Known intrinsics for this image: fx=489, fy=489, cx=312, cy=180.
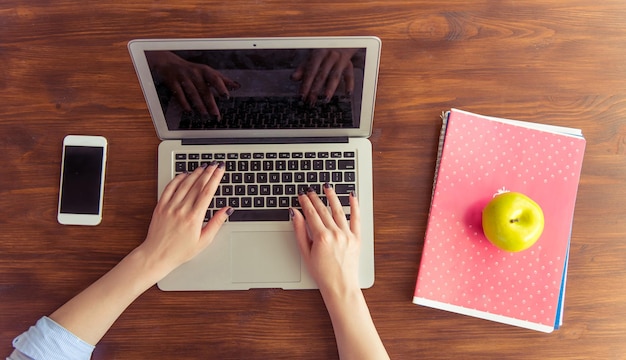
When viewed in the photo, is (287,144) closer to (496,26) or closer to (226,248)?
(226,248)

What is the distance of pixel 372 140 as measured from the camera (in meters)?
0.90

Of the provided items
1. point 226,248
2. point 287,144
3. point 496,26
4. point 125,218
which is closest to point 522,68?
point 496,26

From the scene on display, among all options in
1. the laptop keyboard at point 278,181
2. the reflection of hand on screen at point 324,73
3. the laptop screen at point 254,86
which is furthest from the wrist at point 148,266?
the reflection of hand on screen at point 324,73

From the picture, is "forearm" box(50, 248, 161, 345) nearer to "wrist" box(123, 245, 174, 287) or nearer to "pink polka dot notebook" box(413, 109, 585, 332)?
"wrist" box(123, 245, 174, 287)

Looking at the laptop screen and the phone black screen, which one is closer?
the laptop screen

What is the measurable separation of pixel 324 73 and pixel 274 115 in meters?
0.13

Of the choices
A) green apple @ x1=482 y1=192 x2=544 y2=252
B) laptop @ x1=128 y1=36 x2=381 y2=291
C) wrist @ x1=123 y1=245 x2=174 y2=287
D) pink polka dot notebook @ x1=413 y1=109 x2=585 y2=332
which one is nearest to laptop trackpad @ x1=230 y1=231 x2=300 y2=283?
laptop @ x1=128 y1=36 x2=381 y2=291

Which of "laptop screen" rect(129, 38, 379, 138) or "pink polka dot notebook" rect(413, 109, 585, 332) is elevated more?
"laptop screen" rect(129, 38, 379, 138)

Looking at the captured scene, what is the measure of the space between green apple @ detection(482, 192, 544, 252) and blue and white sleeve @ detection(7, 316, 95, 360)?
70 centimetres

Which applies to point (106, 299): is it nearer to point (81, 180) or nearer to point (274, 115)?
point (81, 180)

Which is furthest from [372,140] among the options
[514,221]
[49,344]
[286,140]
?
[49,344]

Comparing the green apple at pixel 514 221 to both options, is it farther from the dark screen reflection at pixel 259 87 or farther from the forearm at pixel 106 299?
the forearm at pixel 106 299

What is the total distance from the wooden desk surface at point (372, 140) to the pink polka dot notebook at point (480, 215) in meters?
0.03

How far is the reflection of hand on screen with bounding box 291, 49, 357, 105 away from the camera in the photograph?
0.73 m
